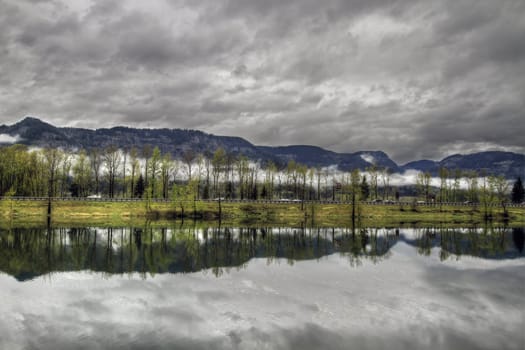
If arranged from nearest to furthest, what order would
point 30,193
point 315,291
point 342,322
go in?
point 342,322 < point 315,291 < point 30,193

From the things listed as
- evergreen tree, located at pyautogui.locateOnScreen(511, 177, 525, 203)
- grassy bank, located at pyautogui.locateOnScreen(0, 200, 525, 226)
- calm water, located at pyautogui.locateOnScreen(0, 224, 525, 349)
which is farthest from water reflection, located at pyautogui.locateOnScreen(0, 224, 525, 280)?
evergreen tree, located at pyautogui.locateOnScreen(511, 177, 525, 203)

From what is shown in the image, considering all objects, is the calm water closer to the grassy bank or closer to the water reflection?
the water reflection

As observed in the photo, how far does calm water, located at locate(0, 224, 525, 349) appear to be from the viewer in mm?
16250

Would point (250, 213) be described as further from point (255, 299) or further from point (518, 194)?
point (518, 194)

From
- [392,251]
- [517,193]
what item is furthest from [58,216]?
[517,193]

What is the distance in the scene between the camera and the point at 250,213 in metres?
104

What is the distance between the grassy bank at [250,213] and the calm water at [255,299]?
5034 centimetres

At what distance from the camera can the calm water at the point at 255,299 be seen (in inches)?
640

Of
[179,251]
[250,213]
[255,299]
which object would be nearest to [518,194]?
[250,213]

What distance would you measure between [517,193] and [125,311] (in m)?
185

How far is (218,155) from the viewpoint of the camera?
375 ft

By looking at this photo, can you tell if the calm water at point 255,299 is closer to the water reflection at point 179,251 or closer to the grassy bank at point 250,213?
the water reflection at point 179,251

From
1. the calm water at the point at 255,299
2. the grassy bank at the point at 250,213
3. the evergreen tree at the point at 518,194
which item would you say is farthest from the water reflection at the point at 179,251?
the evergreen tree at the point at 518,194

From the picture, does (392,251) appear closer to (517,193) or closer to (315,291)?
(315,291)
